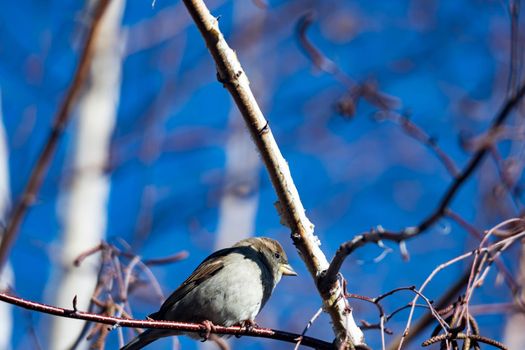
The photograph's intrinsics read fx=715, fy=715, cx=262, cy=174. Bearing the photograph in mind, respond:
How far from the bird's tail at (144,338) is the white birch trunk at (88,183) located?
6.90ft

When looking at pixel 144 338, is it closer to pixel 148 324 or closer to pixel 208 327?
pixel 208 327

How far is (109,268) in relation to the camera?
331 cm

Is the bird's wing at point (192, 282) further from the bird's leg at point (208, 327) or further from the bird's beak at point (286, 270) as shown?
the bird's leg at point (208, 327)

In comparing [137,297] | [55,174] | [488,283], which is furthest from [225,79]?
[488,283]

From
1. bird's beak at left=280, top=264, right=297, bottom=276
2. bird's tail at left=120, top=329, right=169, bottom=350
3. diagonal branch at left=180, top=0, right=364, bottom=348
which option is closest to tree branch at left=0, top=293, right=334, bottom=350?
diagonal branch at left=180, top=0, right=364, bottom=348

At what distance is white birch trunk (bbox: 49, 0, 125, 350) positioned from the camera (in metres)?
5.79

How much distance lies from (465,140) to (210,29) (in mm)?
1934

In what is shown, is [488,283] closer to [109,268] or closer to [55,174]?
[55,174]

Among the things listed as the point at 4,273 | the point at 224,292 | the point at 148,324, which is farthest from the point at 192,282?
the point at 148,324

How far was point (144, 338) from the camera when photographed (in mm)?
3543

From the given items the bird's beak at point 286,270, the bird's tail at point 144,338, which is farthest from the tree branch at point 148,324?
the bird's beak at point 286,270

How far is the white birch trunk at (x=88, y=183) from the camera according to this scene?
579cm

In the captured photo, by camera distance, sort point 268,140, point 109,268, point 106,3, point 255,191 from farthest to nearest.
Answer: point 255,191, point 106,3, point 109,268, point 268,140

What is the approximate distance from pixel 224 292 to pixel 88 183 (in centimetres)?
284
